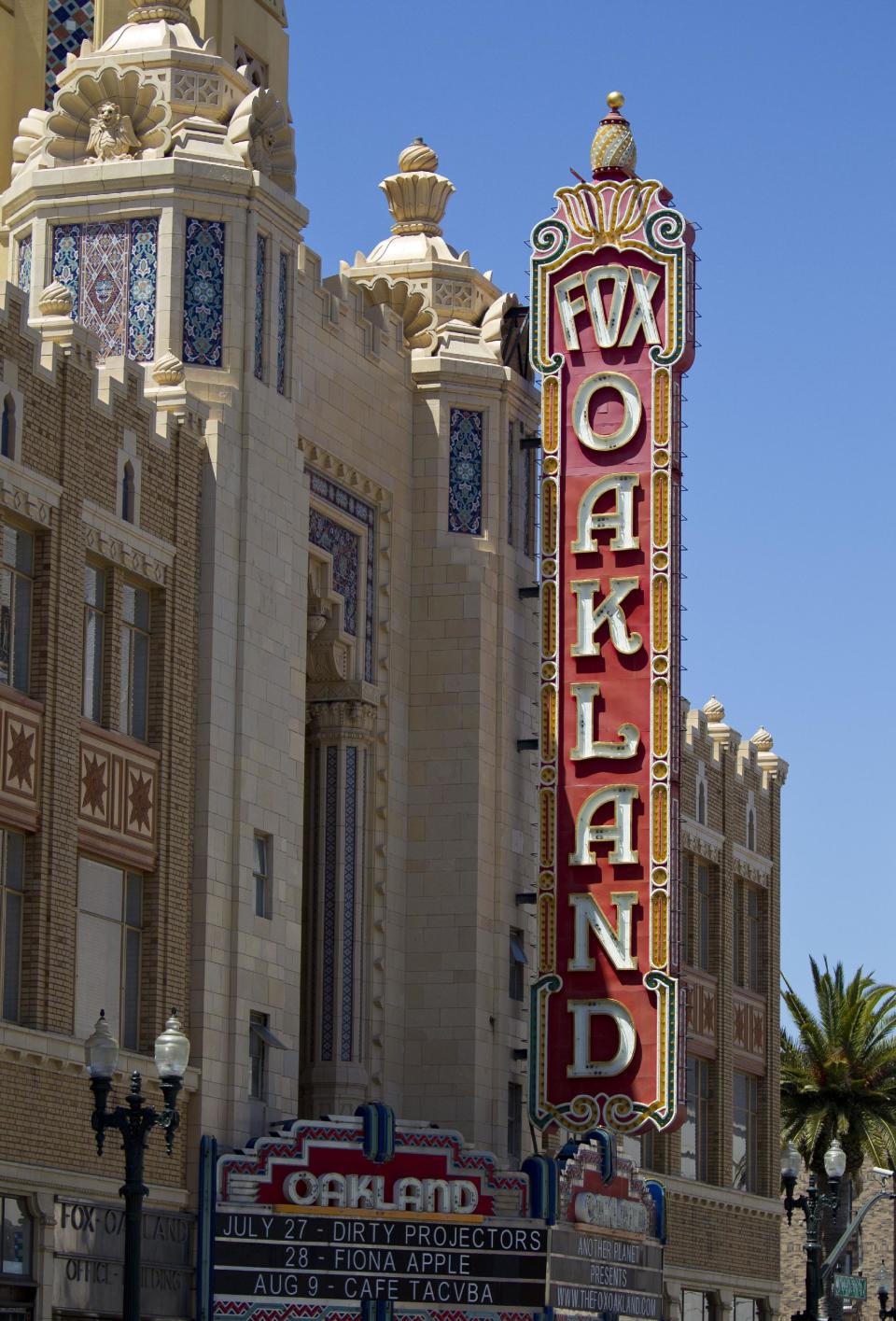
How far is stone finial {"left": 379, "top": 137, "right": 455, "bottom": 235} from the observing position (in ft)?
140

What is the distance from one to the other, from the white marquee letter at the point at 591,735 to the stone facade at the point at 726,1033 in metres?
7.94

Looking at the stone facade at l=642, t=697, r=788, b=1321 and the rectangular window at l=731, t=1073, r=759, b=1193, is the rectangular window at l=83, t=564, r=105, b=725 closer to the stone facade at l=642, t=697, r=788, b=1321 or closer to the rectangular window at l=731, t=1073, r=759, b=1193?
the stone facade at l=642, t=697, r=788, b=1321

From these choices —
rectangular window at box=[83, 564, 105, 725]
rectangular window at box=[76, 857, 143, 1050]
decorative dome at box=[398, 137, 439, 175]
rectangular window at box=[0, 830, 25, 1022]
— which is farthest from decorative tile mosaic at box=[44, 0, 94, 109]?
rectangular window at box=[0, 830, 25, 1022]

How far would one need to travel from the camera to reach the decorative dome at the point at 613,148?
134 ft

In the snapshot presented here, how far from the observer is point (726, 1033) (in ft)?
162

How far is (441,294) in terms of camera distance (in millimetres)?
41906

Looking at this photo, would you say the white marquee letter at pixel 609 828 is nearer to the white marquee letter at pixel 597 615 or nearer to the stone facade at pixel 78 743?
the white marquee letter at pixel 597 615

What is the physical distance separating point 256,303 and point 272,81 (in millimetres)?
12822

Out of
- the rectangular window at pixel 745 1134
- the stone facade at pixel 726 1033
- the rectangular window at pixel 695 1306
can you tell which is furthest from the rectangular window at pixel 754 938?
the rectangular window at pixel 695 1306

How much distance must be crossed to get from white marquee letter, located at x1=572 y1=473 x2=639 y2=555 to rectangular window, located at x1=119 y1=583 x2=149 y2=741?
8.18 meters

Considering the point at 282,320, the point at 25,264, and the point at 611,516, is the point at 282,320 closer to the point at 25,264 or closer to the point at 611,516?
the point at 25,264

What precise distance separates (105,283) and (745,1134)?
2310 centimetres

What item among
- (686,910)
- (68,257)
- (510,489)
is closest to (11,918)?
(68,257)

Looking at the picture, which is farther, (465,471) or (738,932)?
(738,932)
